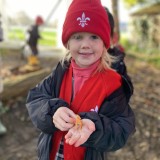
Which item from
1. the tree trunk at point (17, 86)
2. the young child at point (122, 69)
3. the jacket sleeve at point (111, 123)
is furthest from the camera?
the tree trunk at point (17, 86)

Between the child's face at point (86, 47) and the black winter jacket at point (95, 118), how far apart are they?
0.53 ft

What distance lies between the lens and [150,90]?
6172mm

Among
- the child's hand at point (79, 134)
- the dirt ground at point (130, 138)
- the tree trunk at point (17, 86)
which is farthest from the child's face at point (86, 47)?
the tree trunk at point (17, 86)

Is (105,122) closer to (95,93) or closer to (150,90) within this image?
(95,93)

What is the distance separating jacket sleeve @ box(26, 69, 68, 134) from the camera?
1.63 metres

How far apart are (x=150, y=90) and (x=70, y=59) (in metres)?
4.56

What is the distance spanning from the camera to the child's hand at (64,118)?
57.6 inches

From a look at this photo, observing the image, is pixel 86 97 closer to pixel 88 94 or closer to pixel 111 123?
pixel 88 94

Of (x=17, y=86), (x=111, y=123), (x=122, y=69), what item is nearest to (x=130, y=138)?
(x=17, y=86)

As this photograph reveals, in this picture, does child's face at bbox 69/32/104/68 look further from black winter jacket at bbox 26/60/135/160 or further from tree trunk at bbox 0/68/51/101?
tree trunk at bbox 0/68/51/101

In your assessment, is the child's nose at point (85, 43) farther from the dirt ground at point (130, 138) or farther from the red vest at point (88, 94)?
the dirt ground at point (130, 138)

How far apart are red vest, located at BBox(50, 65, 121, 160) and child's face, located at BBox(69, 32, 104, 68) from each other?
0.33ft

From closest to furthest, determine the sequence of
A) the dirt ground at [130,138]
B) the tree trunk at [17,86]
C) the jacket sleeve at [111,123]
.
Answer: the jacket sleeve at [111,123] → the dirt ground at [130,138] → the tree trunk at [17,86]

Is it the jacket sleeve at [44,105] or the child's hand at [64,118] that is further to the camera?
the jacket sleeve at [44,105]
